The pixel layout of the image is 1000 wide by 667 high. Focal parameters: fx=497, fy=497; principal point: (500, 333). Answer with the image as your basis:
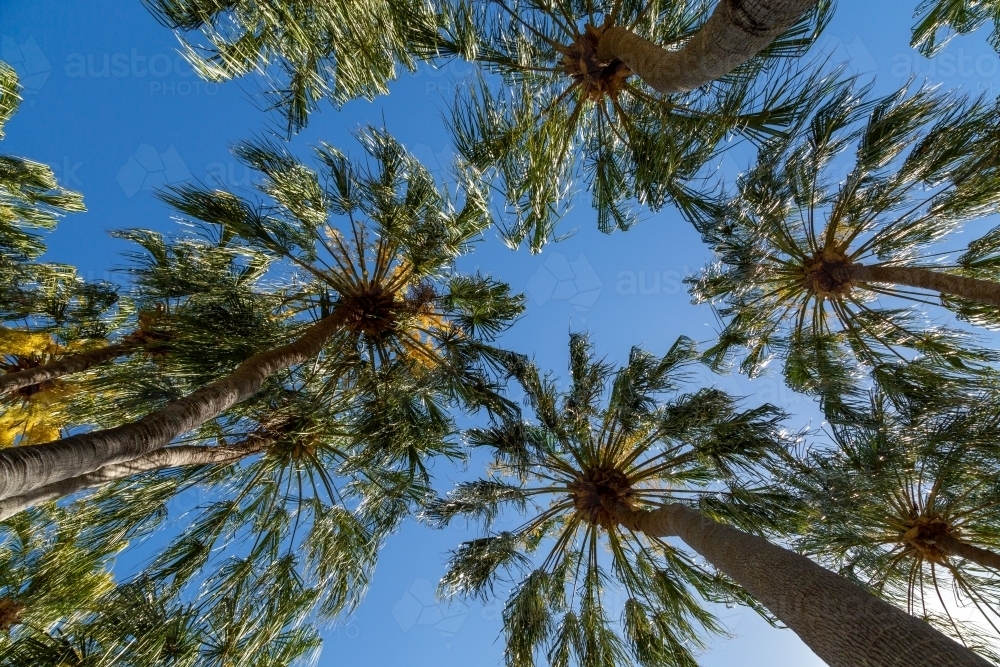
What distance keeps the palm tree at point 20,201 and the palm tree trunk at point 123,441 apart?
3.97 meters

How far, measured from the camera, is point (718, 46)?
290cm

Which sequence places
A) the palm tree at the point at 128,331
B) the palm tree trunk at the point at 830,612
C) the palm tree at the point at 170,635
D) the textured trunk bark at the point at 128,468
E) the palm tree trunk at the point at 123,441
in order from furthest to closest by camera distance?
1. the palm tree at the point at 128,331
2. the textured trunk bark at the point at 128,468
3. the palm tree at the point at 170,635
4. the palm tree trunk at the point at 123,441
5. the palm tree trunk at the point at 830,612

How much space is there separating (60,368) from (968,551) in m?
9.99

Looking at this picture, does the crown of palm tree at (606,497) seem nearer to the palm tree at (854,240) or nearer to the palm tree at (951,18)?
the palm tree at (854,240)

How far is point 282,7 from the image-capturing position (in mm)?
3773

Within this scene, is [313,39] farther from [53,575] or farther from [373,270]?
[53,575]

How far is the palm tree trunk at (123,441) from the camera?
7.99 ft

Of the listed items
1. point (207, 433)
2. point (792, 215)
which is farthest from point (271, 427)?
point (792, 215)

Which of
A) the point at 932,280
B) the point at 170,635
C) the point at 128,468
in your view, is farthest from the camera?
the point at 932,280

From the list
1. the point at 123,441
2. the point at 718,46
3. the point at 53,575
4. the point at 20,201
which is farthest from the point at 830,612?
the point at 20,201

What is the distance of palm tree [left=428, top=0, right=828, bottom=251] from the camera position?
14.7 ft

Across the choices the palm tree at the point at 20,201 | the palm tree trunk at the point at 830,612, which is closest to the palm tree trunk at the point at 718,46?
the palm tree trunk at the point at 830,612

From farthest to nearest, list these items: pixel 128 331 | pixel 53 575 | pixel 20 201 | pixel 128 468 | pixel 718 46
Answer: pixel 128 331, pixel 20 201, pixel 53 575, pixel 128 468, pixel 718 46

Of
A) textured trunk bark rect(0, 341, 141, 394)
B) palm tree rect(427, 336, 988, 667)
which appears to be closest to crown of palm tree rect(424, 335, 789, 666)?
palm tree rect(427, 336, 988, 667)
